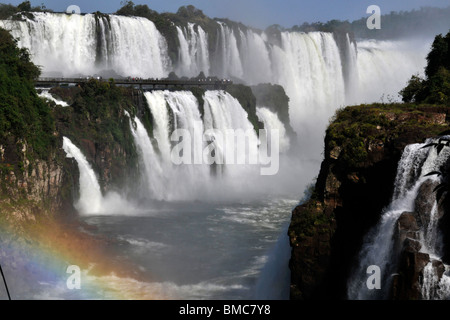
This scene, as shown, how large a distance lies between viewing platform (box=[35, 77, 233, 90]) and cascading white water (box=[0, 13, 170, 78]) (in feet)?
12.9

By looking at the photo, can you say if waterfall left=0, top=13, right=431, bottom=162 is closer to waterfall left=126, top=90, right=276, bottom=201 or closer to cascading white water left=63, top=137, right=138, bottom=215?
waterfall left=126, top=90, right=276, bottom=201

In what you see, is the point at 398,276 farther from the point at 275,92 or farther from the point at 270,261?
the point at 275,92

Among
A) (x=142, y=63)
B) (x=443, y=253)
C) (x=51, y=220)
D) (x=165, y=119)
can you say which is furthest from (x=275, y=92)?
(x=443, y=253)

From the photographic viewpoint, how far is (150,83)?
127 ft

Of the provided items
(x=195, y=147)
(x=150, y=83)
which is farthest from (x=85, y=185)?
(x=150, y=83)

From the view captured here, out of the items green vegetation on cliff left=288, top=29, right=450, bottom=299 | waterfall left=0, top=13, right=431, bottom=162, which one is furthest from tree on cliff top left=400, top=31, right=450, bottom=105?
waterfall left=0, top=13, right=431, bottom=162

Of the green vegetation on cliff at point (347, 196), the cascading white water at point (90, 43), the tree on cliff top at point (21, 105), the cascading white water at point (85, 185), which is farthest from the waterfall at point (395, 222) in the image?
the cascading white water at point (90, 43)

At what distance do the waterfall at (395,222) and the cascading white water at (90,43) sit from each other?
31686mm

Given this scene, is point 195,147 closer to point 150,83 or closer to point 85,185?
point 150,83

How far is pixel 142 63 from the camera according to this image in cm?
4769

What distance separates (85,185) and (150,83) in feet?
37.0

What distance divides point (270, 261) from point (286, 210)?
11.2m

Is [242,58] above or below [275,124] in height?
above

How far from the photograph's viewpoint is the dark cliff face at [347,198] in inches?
607
